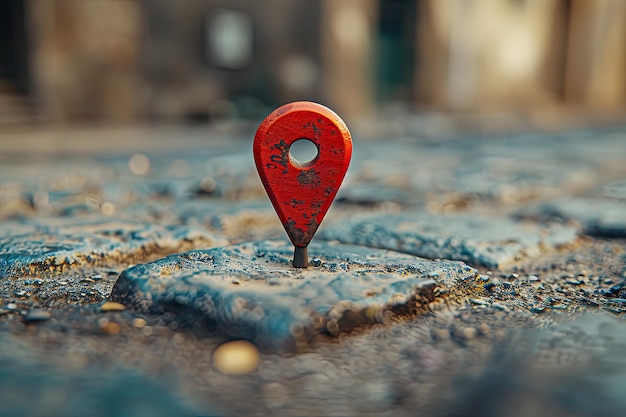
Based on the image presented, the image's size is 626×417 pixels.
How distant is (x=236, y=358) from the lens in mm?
808

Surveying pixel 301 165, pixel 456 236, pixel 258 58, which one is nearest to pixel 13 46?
pixel 258 58

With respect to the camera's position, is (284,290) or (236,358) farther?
(284,290)

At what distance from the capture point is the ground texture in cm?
73

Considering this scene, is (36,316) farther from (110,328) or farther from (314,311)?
(314,311)

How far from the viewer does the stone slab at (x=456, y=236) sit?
1.35 metres

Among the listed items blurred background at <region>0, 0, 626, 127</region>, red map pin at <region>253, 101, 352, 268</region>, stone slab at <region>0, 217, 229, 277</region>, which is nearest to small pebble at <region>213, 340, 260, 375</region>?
red map pin at <region>253, 101, 352, 268</region>

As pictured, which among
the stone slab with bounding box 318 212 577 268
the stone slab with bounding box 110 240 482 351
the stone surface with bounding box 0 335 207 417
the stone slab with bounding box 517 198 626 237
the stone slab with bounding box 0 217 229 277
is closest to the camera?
the stone surface with bounding box 0 335 207 417

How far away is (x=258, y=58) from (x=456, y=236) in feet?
17.8

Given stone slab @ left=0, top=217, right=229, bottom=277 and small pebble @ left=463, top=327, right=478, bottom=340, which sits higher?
stone slab @ left=0, top=217, right=229, bottom=277

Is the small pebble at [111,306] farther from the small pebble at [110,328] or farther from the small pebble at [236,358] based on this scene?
the small pebble at [236,358]

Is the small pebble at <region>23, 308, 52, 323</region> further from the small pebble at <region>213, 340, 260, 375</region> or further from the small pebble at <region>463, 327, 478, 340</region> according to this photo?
the small pebble at <region>463, 327, 478, 340</region>

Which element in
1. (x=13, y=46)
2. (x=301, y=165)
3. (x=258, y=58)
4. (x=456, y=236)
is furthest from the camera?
(x=258, y=58)

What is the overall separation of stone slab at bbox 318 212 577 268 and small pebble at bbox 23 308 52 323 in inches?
27.3

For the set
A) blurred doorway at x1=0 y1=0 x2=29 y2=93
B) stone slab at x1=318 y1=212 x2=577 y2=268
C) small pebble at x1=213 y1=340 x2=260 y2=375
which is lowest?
stone slab at x1=318 y1=212 x2=577 y2=268
